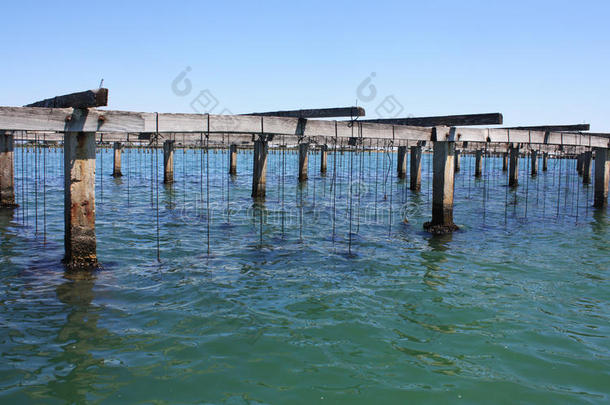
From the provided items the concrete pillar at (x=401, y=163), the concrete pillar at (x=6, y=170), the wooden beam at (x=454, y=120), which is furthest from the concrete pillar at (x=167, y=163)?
the wooden beam at (x=454, y=120)

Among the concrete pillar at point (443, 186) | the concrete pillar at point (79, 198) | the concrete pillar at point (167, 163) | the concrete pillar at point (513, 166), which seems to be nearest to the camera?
the concrete pillar at point (79, 198)

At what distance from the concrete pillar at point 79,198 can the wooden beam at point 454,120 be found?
775 cm

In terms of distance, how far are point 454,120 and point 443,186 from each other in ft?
5.46

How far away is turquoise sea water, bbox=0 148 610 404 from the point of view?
4.74 metres

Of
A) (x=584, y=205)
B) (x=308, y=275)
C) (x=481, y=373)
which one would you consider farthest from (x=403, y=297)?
(x=584, y=205)

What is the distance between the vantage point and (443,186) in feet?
40.4

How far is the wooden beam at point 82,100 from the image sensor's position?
7.06 metres

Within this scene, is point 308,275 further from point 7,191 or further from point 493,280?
point 7,191

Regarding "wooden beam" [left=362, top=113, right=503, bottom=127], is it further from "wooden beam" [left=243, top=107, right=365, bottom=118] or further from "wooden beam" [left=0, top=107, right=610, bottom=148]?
"wooden beam" [left=243, top=107, right=365, bottom=118]

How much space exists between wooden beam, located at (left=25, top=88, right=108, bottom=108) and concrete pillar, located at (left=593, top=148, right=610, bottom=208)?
17.6m

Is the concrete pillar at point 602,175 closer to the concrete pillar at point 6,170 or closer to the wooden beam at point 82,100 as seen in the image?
the wooden beam at point 82,100

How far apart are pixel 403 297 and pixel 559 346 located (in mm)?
2264

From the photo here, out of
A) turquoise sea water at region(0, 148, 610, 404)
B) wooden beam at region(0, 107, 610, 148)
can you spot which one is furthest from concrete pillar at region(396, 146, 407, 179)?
turquoise sea water at region(0, 148, 610, 404)

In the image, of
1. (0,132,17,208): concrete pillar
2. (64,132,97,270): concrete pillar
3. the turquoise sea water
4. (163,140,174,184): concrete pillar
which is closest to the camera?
the turquoise sea water
